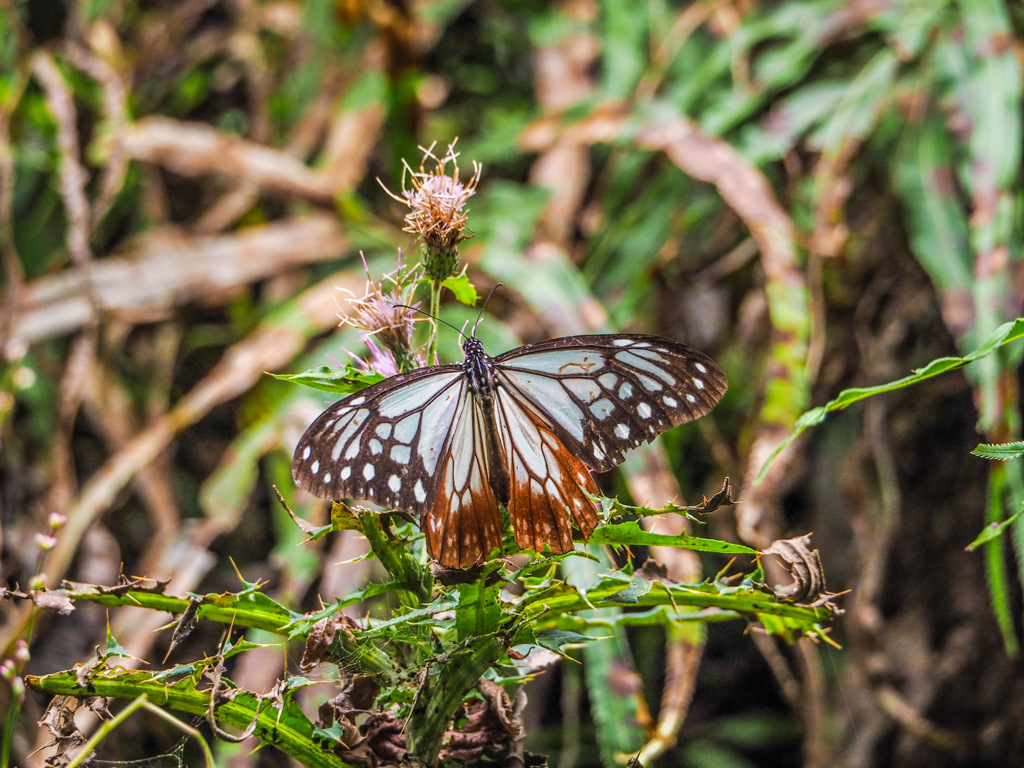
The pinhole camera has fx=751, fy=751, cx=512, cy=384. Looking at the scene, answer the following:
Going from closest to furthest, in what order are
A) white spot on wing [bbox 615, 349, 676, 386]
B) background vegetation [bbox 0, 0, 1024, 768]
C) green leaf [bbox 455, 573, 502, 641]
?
green leaf [bbox 455, 573, 502, 641], white spot on wing [bbox 615, 349, 676, 386], background vegetation [bbox 0, 0, 1024, 768]

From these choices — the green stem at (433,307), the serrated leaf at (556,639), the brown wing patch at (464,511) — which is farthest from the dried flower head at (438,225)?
the serrated leaf at (556,639)

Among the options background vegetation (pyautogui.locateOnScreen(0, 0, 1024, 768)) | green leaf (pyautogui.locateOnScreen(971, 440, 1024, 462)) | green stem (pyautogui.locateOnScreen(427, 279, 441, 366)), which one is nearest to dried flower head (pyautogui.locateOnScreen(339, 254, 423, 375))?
green stem (pyautogui.locateOnScreen(427, 279, 441, 366))

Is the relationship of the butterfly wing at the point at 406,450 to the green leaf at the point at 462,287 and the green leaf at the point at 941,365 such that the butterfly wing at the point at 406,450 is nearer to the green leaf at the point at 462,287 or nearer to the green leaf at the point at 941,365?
the green leaf at the point at 462,287

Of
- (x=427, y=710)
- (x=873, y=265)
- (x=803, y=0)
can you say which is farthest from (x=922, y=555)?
(x=427, y=710)

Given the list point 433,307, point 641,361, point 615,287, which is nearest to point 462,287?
point 433,307

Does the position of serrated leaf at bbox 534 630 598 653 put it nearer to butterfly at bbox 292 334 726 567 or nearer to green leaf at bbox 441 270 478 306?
butterfly at bbox 292 334 726 567

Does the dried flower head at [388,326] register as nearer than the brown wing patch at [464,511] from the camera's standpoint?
No

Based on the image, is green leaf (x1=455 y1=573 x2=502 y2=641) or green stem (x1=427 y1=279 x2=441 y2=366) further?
green stem (x1=427 y1=279 x2=441 y2=366)

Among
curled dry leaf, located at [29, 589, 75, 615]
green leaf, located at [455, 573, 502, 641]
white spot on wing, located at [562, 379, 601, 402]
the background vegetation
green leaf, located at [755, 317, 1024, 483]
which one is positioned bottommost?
green leaf, located at [455, 573, 502, 641]
